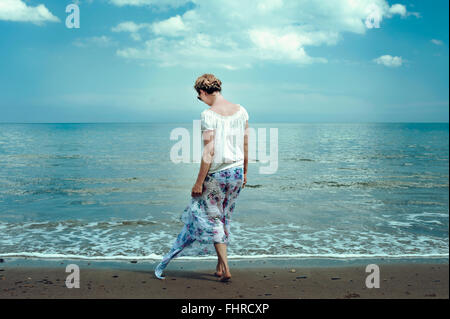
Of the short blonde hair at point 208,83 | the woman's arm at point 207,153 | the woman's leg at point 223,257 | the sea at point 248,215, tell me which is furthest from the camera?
the sea at point 248,215

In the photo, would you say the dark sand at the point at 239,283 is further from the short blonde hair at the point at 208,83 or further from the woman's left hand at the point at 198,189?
the short blonde hair at the point at 208,83

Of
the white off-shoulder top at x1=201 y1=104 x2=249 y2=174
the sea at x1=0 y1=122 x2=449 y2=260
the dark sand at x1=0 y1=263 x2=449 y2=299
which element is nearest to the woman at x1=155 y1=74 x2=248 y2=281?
the white off-shoulder top at x1=201 y1=104 x2=249 y2=174

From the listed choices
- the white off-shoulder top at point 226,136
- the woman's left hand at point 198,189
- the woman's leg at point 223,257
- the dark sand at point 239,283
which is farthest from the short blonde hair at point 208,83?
the dark sand at point 239,283

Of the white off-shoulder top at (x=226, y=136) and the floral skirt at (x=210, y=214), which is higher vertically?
the white off-shoulder top at (x=226, y=136)

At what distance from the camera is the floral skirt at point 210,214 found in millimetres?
3775

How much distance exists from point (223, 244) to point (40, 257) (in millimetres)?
2726

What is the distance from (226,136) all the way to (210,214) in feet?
2.69

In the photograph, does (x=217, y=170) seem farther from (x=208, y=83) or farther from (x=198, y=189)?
(x=208, y=83)

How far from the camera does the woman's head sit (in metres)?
3.74

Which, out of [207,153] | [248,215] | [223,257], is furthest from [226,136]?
[248,215]

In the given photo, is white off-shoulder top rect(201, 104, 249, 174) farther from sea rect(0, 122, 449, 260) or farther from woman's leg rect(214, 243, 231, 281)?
sea rect(0, 122, 449, 260)

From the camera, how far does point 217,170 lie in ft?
12.2

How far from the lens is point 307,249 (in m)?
5.54
